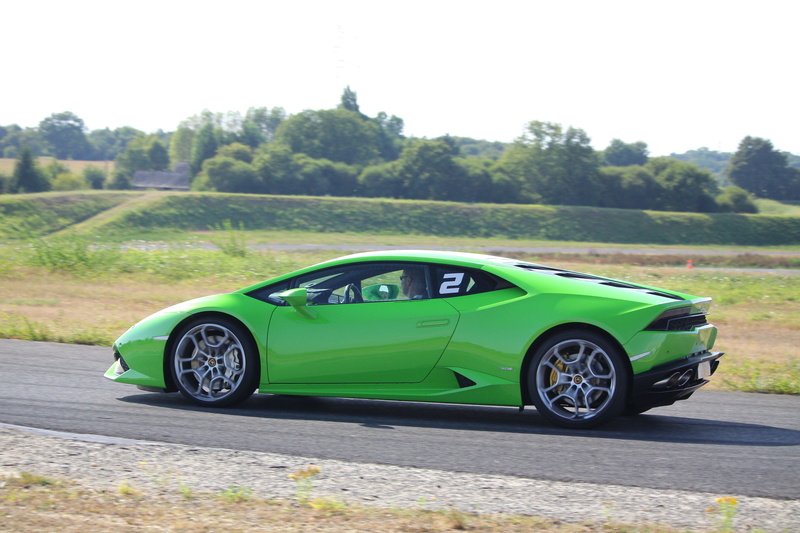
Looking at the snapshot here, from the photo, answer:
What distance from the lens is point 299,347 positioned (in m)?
5.93

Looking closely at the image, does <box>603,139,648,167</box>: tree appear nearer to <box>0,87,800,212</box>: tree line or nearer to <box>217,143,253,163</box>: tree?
<box>0,87,800,212</box>: tree line

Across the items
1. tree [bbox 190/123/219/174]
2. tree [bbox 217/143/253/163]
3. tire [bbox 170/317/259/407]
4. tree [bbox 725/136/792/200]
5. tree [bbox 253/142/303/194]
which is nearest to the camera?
tire [bbox 170/317/259/407]

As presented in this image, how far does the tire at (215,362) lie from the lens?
237 inches

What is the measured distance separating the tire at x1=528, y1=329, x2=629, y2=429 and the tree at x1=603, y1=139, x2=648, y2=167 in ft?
526

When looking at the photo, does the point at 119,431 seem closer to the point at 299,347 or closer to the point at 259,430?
the point at 259,430

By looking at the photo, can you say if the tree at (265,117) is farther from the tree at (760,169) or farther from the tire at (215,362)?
the tire at (215,362)

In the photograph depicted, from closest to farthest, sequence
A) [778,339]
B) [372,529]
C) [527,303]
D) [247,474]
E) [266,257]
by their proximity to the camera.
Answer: [372,529] < [247,474] < [527,303] < [778,339] < [266,257]

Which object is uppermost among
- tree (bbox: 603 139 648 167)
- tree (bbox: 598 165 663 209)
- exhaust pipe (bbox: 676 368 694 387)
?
tree (bbox: 603 139 648 167)

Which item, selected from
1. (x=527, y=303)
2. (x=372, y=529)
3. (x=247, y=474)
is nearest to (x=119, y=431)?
(x=247, y=474)

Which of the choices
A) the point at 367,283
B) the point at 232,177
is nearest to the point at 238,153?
the point at 232,177

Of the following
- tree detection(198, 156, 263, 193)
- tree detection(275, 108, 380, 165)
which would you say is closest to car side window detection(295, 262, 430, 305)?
tree detection(198, 156, 263, 193)

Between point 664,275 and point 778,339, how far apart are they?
15650mm

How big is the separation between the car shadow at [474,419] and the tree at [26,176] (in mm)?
75626

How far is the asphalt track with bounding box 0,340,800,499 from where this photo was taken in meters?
4.64
